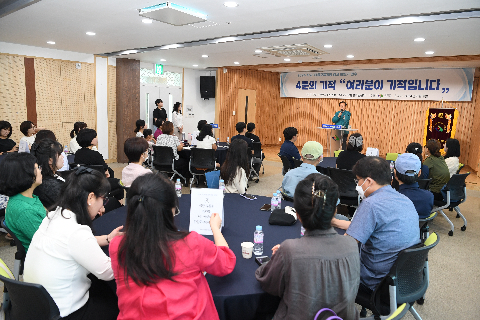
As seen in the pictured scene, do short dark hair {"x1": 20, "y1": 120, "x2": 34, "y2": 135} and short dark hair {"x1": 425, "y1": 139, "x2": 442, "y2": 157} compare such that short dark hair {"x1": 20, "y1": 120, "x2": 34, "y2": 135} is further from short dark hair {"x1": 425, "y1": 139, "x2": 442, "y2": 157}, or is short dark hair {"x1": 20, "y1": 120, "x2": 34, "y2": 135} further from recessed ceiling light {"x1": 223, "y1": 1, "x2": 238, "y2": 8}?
short dark hair {"x1": 425, "y1": 139, "x2": 442, "y2": 157}

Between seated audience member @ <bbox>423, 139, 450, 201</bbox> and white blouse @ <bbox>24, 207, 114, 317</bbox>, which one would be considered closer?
white blouse @ <bbox>24, 207, 114, 317</bbox>

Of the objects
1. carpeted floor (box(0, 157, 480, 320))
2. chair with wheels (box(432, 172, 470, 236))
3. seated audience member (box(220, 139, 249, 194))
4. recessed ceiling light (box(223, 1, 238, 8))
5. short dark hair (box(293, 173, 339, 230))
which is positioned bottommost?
carpeted floor (box(0, 157, 480, 320))

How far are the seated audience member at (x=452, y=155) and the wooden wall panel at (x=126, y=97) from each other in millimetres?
8082

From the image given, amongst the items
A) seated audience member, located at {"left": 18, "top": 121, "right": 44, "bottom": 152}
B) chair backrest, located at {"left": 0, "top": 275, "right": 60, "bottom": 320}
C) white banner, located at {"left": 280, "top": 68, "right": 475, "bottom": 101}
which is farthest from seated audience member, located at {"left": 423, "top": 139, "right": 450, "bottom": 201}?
white banner, located at {"left": 280, "top": 68, "right": 475, "bottom": 101}

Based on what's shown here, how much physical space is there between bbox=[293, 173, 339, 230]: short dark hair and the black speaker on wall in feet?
36.4

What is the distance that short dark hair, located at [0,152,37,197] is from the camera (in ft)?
7.66

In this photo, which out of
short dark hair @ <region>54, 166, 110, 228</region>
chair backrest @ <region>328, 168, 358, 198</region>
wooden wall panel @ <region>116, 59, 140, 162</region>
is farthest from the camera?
wooden wall panel @ <region>116, 59, 140, 162</region>

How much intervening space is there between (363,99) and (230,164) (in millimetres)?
9300

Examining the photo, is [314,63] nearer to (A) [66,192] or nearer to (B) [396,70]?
(B) [396,70]

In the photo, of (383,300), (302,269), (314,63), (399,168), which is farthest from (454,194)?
(314,63)

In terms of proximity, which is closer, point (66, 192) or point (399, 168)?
point (66, 192)

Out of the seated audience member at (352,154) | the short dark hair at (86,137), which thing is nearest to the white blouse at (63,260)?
the short dark hair at (86,137)

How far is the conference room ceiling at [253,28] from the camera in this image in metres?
4.41

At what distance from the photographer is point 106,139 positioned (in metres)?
9.89
